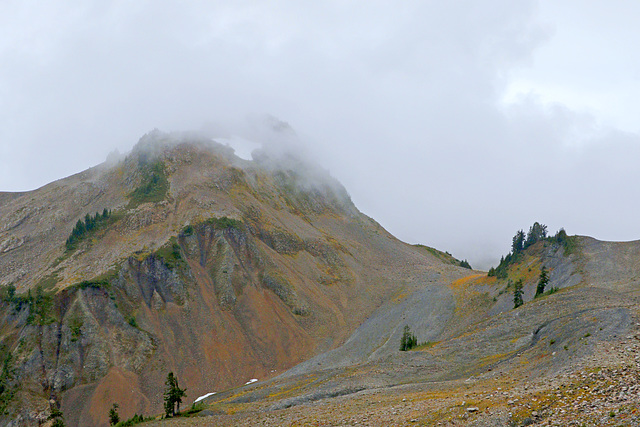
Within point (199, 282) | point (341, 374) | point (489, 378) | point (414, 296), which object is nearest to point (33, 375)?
point (199, 282)

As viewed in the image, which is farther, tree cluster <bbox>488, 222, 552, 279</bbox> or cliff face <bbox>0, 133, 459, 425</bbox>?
tree cluster <bbox>488, 222, 552, 279</bbox>

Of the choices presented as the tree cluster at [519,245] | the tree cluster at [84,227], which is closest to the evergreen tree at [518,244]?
the tree cluster at [519,245]

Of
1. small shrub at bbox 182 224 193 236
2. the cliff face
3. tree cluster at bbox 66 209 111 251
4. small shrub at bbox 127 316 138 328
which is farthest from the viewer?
small shrub at bbox 182 224 193 236

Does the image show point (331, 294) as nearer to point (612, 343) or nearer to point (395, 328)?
point (395, 328)

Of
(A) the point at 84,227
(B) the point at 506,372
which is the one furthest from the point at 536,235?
(A) the point at 84,227

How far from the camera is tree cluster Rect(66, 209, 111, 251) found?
111775 mm

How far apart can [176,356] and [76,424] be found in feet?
68.5

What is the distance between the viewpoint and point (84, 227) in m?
115

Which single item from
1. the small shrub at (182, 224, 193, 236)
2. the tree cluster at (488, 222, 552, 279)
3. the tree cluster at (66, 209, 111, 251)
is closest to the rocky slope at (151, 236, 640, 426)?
the tree cluster at (488, 222, 552, 279)

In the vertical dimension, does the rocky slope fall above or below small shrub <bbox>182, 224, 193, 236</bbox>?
below

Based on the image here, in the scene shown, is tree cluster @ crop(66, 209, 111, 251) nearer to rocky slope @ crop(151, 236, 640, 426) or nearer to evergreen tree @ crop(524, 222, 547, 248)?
rocky slope @ crop(151, 236, 640, 426)

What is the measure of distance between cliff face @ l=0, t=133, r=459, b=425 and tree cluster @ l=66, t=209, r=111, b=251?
0.31 meters

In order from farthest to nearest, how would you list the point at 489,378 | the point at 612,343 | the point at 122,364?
the point at 122,364
the point at 489,378
the point at 612,343

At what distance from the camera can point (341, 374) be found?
60125 mm
